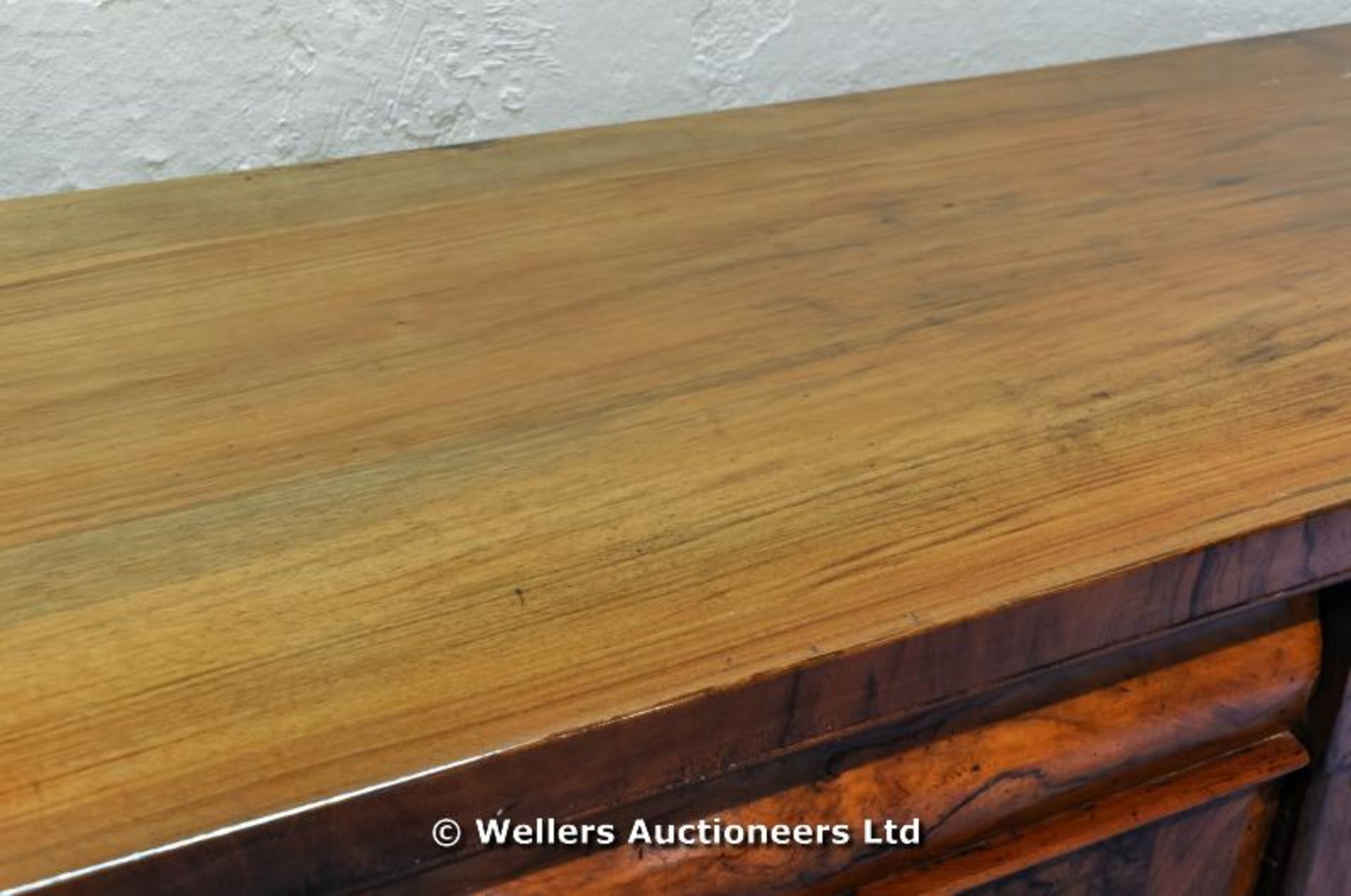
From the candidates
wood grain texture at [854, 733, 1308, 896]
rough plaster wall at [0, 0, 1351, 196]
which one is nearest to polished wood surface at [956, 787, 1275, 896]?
wood grain texture at [854, 733, 1308, 896]

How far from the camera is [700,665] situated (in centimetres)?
43

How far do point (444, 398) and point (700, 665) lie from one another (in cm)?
19

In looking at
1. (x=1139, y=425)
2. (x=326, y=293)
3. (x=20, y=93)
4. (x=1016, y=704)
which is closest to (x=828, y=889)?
(x=1016, y=704)

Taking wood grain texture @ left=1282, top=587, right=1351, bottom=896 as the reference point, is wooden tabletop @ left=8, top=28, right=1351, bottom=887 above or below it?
above

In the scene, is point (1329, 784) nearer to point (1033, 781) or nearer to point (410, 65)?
point (1033, 781)

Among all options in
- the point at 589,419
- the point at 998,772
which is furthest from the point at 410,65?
the point at 998,772

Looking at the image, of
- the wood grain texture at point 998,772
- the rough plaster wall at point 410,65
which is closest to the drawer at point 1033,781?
the wood grain texture at point 998,772

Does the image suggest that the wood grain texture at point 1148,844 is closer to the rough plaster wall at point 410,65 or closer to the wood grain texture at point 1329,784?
the wood grain texture at point 1329,784

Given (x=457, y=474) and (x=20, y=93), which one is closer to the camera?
(x=457, y=474)

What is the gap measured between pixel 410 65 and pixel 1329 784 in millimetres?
572

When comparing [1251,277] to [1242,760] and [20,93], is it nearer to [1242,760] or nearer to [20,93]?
[1242,760]

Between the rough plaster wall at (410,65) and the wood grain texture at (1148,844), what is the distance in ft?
1.68

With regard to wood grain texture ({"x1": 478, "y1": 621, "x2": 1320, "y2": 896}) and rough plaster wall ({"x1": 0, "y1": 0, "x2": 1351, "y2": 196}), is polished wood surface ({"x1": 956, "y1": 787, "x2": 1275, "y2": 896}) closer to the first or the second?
wood grain texture ({"x1": 478, "y1": 621, "x2": 1320, "y2": 896})

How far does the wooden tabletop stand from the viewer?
0.43 metres
